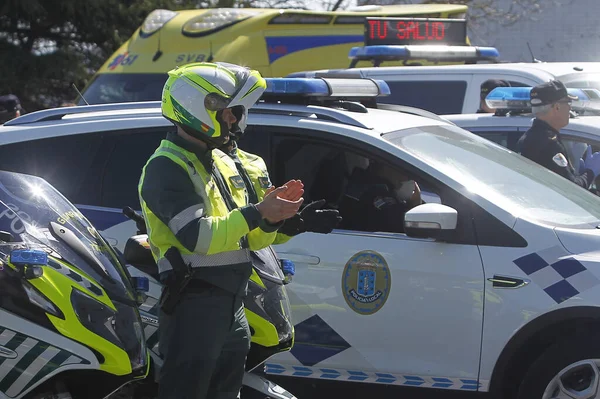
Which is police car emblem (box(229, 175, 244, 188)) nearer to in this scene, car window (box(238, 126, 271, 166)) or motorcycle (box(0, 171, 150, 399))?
motorcycle (box(0, 171, 150, 399))

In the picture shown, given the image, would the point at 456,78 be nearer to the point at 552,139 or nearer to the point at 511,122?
the point at 511,122

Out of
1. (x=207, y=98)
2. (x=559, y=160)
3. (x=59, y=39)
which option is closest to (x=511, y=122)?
(x=559, y=160)

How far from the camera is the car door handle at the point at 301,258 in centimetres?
457

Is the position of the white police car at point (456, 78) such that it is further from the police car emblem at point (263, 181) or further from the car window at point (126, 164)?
the police car emblem at point (263, 181)

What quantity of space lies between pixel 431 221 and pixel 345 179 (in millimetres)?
725

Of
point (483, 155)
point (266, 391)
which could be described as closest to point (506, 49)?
point (483, 155)

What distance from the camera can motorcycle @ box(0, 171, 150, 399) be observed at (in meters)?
3.04

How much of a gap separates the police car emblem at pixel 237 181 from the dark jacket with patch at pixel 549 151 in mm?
2830

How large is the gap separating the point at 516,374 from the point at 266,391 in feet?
4.20

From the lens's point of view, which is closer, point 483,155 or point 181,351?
point 181,351

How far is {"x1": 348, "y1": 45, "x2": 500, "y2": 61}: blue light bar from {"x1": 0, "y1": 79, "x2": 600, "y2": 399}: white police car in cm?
474

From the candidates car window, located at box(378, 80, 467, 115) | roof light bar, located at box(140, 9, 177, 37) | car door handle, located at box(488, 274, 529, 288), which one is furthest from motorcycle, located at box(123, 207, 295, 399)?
roof light bar, located at box(140, 9, 177, 37)

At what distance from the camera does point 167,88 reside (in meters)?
3.34

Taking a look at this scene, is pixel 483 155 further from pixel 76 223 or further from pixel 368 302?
pixel 76 223
